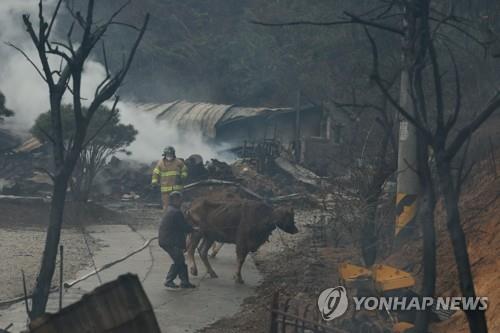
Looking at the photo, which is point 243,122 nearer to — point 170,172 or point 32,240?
point 170,172

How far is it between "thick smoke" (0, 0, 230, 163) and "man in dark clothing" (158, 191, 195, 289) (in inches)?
666

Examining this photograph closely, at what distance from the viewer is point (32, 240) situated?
1609 centimetres

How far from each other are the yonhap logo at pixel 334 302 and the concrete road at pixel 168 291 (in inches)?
77.2

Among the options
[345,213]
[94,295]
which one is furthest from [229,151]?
[94,295]

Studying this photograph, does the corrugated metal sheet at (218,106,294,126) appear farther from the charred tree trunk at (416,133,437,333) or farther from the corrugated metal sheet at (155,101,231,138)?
the charred tree trunk at (416,133,437,333)

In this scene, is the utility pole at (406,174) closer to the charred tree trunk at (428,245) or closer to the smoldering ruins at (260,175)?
the smoldering ruins at (260,175)

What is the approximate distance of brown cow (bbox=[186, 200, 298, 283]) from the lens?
42.9ft

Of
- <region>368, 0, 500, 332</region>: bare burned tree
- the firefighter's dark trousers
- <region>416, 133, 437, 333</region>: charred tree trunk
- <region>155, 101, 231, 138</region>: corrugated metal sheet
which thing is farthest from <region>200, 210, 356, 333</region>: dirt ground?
<region>155, 101, 231, 138</region>: corrugated metal sheet

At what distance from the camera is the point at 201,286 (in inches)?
488

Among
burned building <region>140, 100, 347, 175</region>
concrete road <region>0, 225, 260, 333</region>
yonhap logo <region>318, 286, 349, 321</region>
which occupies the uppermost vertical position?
burned building <region>140, 100, 347, 175</region>

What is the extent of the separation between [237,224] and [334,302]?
4.90 m

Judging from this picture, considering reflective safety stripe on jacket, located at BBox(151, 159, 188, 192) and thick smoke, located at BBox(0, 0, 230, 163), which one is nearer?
reflective safety stripe on jacket, located at BBox(151, 159, 188, 192)

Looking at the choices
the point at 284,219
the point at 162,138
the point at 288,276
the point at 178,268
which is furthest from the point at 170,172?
the point at 162,138

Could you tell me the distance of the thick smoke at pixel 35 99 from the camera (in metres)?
31.1
